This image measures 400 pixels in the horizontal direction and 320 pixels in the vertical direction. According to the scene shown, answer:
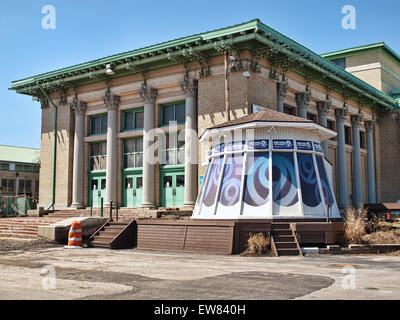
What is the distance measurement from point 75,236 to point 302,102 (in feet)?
62.0

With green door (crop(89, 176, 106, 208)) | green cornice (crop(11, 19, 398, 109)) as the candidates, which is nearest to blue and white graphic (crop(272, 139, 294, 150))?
green cornice (crop(11, 19, 398, 109))

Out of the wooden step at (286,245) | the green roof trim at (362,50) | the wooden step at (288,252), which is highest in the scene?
the green roof trim at (362,50)

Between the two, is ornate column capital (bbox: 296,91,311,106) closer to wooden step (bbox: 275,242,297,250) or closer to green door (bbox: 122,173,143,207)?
green door (bbox: 122,173,143,207)

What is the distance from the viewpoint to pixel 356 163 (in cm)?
4031

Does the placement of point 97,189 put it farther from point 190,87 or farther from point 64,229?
point 64,229

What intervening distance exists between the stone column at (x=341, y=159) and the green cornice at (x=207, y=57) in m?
2.06

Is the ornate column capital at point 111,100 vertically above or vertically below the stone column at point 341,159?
above

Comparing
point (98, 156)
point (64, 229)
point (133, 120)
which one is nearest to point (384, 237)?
point (64, 229)

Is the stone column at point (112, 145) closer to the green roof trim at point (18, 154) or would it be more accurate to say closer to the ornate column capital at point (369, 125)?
the ornate column capital at point (369, 125)

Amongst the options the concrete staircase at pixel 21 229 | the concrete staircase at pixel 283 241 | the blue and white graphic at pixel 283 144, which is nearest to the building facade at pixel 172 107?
the concrete staircase at pixel 21 229

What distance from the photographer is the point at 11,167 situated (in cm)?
5806

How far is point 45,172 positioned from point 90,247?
1757 cm

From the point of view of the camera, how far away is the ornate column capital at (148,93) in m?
31.2
